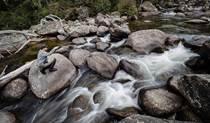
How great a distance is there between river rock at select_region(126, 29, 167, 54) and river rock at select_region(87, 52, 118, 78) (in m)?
2.69

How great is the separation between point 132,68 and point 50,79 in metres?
4.01

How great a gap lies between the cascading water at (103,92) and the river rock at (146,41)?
971 mm

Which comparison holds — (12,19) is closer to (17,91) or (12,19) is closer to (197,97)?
(17,91)

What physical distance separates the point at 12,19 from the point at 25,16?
167 centimetres

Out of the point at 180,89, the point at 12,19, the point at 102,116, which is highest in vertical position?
the point at 12,19

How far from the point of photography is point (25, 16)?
66.5 ft

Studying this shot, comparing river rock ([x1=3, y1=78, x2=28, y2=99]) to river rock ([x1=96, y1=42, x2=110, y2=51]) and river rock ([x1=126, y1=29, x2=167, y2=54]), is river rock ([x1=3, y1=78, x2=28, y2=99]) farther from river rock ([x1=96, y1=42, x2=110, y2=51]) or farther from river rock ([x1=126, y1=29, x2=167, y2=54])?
river rock ([x1=126, y1=29, x2=167, y2=54])

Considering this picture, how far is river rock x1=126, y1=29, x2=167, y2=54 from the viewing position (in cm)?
1038

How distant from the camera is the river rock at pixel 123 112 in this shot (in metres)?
5.67

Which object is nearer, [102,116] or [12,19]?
[102,116]

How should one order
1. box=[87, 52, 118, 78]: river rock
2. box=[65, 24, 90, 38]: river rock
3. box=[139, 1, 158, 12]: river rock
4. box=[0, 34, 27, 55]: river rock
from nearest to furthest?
box=[87, 52, 118, 78]: river rock
box=[0, 34, 27, 55]: river rock
box=[65, 24, 90, 38]: river rock
box=[139, 1, 158, 12]: river rock

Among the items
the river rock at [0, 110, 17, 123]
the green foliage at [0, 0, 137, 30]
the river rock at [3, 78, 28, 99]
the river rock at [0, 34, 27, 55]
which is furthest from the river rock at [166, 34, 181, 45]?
the green foliage at [0, 0, 137, 30]

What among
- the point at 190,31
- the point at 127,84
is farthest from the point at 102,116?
the point at 190,31

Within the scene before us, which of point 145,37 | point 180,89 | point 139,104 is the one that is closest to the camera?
point 180,89
